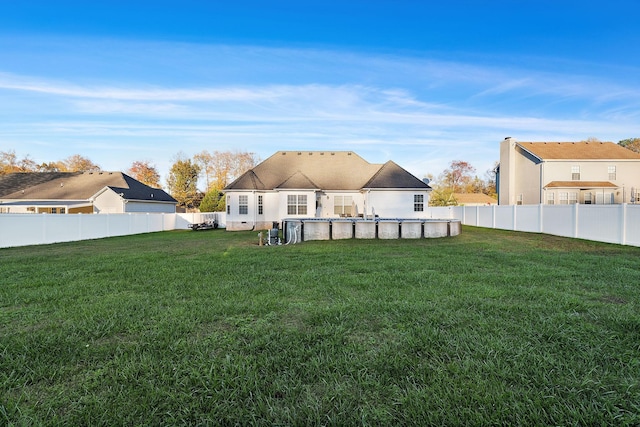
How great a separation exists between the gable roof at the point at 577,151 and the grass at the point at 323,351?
2678cm

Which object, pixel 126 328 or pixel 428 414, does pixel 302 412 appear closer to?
pixel 428 414

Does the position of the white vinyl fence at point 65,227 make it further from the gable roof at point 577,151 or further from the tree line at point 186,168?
the gable roof at point 577,151

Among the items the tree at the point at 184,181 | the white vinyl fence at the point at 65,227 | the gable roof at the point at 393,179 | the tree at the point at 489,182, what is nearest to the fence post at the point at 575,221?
the gable roof at the point at 393,179

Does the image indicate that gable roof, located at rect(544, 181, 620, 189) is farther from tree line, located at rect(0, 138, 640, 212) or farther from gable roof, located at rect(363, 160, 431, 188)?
gable roof, located at rect(363, 160, 431, 188)

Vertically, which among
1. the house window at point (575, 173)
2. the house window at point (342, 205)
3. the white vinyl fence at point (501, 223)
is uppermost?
the house window at point (575, 173)

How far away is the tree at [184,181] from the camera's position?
4028cm

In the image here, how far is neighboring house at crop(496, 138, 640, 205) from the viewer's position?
26641 mm

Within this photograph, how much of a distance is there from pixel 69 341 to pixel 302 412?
2.54 meters

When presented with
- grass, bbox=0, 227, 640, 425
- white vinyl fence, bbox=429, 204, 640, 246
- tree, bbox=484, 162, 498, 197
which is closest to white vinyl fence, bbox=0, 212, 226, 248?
grass, bbox=0, 227, 640, 425

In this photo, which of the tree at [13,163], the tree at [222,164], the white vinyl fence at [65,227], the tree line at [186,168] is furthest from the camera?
the tree at [222,164]

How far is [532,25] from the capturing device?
48.3 ft

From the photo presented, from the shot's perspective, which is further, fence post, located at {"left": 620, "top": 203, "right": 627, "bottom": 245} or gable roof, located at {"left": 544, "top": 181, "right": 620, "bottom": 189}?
gable roof, located at {"left": 544, "top": 181, "right": 620, "bottom": 189}

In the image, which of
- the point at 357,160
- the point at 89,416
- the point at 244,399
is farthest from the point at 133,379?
the point at 357,160

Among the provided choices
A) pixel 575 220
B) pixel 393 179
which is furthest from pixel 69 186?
pixel 575 220
